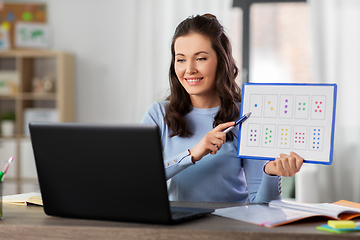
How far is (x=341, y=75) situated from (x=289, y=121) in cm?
299

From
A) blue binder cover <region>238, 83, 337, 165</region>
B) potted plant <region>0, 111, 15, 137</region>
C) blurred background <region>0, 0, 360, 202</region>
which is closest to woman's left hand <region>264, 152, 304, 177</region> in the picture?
blue binder cover <region>238, 83, 337, 165</region>

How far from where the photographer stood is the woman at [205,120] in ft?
4.97

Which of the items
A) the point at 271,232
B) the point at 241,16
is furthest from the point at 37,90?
the point at 271,232

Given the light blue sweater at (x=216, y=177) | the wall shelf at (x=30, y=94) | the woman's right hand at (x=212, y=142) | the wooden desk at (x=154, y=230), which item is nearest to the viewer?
the wooden desk at (x=154, y=230)

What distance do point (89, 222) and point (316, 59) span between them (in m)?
3.44

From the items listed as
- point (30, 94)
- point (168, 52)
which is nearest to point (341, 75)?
point (168, 52)

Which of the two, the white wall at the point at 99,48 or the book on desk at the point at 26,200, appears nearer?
the book on desk at the point at 26,200

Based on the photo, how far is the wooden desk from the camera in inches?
33.1

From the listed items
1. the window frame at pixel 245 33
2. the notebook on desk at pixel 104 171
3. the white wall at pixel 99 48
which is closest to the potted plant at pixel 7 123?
the white wall at pixel 99 48

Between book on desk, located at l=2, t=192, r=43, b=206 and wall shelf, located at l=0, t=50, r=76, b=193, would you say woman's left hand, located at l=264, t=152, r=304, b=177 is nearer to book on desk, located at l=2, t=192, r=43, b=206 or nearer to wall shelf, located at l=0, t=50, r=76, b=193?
book on desk, located at l=2, t=192, r=43, b=206

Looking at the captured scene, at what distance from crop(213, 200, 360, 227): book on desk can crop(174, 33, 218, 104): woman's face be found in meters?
0.54

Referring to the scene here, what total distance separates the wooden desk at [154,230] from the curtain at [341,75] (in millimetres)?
3146

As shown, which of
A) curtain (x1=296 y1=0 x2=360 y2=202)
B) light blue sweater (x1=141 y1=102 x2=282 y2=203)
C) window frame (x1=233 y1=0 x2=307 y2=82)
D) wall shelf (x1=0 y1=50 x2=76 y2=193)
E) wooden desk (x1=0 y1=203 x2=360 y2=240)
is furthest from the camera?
window frame (x1=233 y1=0 x2=307 y2=82)

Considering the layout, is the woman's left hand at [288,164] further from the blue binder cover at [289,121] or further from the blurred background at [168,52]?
the blurred background at [168,52]
